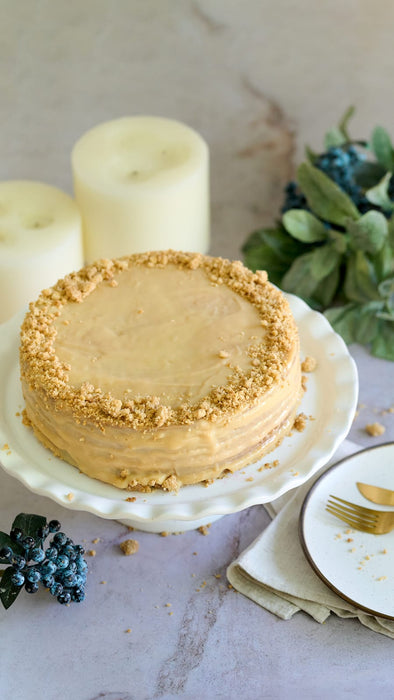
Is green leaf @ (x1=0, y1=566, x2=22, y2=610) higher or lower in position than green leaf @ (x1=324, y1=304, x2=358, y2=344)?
lower

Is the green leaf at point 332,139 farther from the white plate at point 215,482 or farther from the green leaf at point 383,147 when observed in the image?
the white plate at point 215,482

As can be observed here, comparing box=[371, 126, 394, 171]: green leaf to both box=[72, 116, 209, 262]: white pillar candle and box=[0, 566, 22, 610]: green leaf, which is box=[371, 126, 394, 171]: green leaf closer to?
box=[72, 116, 209, 262]: white pillar candle

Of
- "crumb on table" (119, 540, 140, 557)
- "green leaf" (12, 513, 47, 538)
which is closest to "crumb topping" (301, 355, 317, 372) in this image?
"crumb on table" (119, 540, 140, 557)

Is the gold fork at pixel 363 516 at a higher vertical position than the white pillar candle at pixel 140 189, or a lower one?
lower

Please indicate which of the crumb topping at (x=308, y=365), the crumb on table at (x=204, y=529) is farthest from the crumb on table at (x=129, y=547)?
the crumb topping at (x=308, y=365)

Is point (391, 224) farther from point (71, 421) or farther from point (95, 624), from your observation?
point (95, 624)

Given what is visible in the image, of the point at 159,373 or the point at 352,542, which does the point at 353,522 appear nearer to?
the point at 352,542

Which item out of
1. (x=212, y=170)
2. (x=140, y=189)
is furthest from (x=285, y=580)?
(x=212, y=170)

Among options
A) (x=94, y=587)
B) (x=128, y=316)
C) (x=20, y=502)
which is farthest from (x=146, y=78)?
(x=94, y=587)
